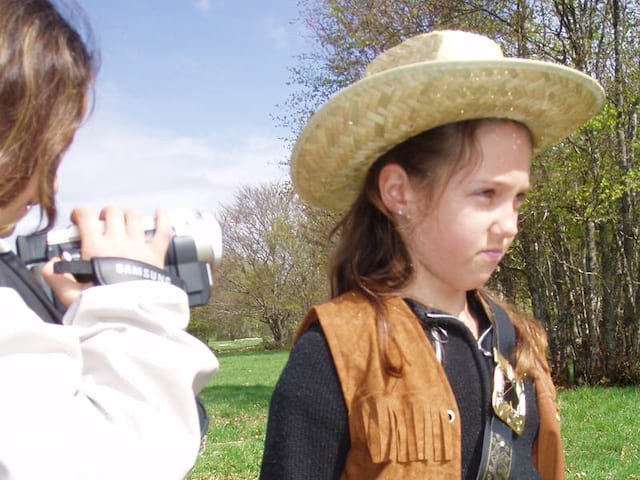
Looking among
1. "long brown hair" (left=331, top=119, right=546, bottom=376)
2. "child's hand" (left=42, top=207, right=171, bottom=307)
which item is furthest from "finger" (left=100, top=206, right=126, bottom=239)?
"long brown hair" (left=331, top=119, right=546, bottom=376)

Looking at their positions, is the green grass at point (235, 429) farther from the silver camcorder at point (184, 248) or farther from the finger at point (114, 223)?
the finger at point (114, 223)

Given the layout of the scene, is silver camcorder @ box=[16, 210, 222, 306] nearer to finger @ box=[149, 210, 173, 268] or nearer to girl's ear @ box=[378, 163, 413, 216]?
finger @ box=[149, 210, 173, 268]

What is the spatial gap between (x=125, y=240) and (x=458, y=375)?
940 mm

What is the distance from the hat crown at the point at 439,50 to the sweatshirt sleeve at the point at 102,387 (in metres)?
0.99

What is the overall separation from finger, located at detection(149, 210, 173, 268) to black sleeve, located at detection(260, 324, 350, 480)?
0.52m

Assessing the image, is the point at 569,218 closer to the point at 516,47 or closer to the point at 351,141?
the point at 516,47

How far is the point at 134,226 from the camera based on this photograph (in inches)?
51.9

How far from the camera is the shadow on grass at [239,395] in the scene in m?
11.7

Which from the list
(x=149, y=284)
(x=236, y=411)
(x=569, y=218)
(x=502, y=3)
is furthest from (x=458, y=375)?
(x=502, y=3)

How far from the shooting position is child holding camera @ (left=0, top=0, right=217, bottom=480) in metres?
1.05

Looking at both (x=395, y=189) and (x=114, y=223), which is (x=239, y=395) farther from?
(x=114, y=223)

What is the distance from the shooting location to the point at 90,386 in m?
1.14

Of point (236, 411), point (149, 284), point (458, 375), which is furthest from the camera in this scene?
point (236, 411)

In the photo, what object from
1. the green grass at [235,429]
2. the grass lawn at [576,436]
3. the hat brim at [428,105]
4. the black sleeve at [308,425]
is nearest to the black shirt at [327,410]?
the black sleeve at [308,425]
